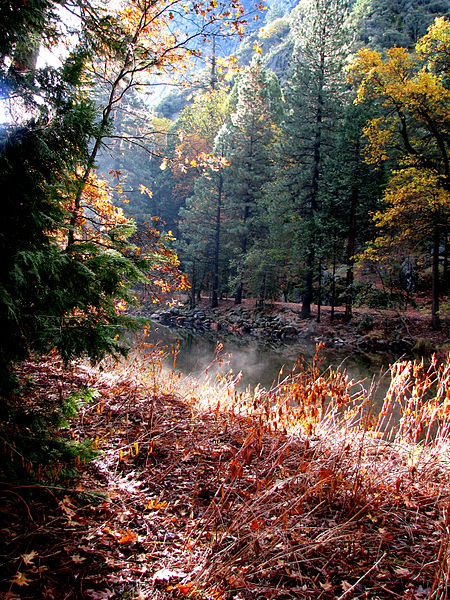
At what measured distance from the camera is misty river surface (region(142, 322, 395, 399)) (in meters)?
8.69

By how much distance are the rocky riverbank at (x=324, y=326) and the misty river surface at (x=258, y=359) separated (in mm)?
1242

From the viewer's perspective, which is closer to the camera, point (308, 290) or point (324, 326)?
point (324, 326)

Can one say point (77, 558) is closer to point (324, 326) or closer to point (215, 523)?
point (215, 523)

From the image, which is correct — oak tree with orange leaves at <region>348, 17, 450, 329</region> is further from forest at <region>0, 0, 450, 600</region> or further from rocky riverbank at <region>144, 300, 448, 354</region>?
forest at <region>0, 0, 450, 600</region>

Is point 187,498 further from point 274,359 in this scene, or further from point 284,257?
point 284,257

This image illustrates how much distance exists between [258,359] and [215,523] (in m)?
9.69

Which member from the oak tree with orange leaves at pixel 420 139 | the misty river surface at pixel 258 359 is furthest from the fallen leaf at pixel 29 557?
the oak tree with orange leaves at pixel 420 139

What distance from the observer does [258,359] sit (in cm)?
1111

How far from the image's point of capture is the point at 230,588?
146 centimetres

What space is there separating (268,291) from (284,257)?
3955 millimetres

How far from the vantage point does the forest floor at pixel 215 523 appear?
143 cm

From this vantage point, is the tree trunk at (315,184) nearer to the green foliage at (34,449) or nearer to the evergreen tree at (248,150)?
the evergreen tree at (248,150)

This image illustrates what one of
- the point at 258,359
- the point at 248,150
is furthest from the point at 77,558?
the point at 248,150

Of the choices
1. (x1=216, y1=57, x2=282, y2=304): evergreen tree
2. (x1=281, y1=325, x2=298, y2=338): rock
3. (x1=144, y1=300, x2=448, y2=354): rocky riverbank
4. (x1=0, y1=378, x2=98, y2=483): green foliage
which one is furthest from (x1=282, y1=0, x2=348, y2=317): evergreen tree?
(x1=0, y1=378, x2=98, y2=483): green foliage
